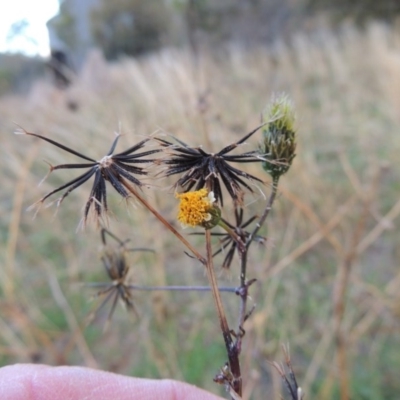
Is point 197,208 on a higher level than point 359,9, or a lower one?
lower

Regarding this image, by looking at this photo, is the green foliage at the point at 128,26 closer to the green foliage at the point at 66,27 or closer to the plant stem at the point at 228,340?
the green foliage at the point at 66,27

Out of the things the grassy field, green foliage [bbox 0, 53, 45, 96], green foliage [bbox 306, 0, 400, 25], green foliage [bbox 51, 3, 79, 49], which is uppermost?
green foliage [bbox 51, 3, 79, 49]

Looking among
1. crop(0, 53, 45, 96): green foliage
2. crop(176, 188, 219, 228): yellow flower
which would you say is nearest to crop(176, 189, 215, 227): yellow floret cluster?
crop(176, 188, 219, 228): yellow flower

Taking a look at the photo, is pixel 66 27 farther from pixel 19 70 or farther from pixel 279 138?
pixel 279 138

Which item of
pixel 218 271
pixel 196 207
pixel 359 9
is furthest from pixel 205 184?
pixel 359 9

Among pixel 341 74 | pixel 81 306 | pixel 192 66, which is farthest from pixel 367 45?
pixel 81 306

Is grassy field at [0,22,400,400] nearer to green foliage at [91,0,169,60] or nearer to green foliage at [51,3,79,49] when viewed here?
green foliage at [91,0,169,60]

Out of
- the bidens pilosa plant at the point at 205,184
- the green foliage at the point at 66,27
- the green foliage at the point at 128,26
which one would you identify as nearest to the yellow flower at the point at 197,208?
the bidens pilosa plant at the point at 205,184

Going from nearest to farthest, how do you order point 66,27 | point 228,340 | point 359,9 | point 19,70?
point 228,340 → point 359,9 → point 66,27 → point 19,70
